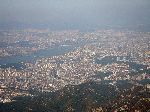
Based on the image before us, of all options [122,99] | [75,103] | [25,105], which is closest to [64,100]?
[75,103]

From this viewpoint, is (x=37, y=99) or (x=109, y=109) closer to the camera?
(x=109, y=109)

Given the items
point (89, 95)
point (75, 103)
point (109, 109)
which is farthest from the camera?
point (89, 95)

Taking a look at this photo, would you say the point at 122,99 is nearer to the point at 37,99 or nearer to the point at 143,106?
the point at 143,106

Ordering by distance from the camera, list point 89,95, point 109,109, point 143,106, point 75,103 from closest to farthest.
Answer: point 143,106 → point 109,109 → point 75,103 → point 89,95

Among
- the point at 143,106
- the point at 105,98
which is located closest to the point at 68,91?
the point at 105,98

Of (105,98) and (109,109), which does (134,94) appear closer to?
(105,98)

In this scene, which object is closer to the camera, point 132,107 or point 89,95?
point 132,107

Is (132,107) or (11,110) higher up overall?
(132,107)

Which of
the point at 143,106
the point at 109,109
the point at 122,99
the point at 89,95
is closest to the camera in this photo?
the point at 143,106

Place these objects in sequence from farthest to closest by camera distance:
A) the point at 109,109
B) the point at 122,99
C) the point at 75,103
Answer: the point at 75,103
the point at 122,99
the point at 109,109
